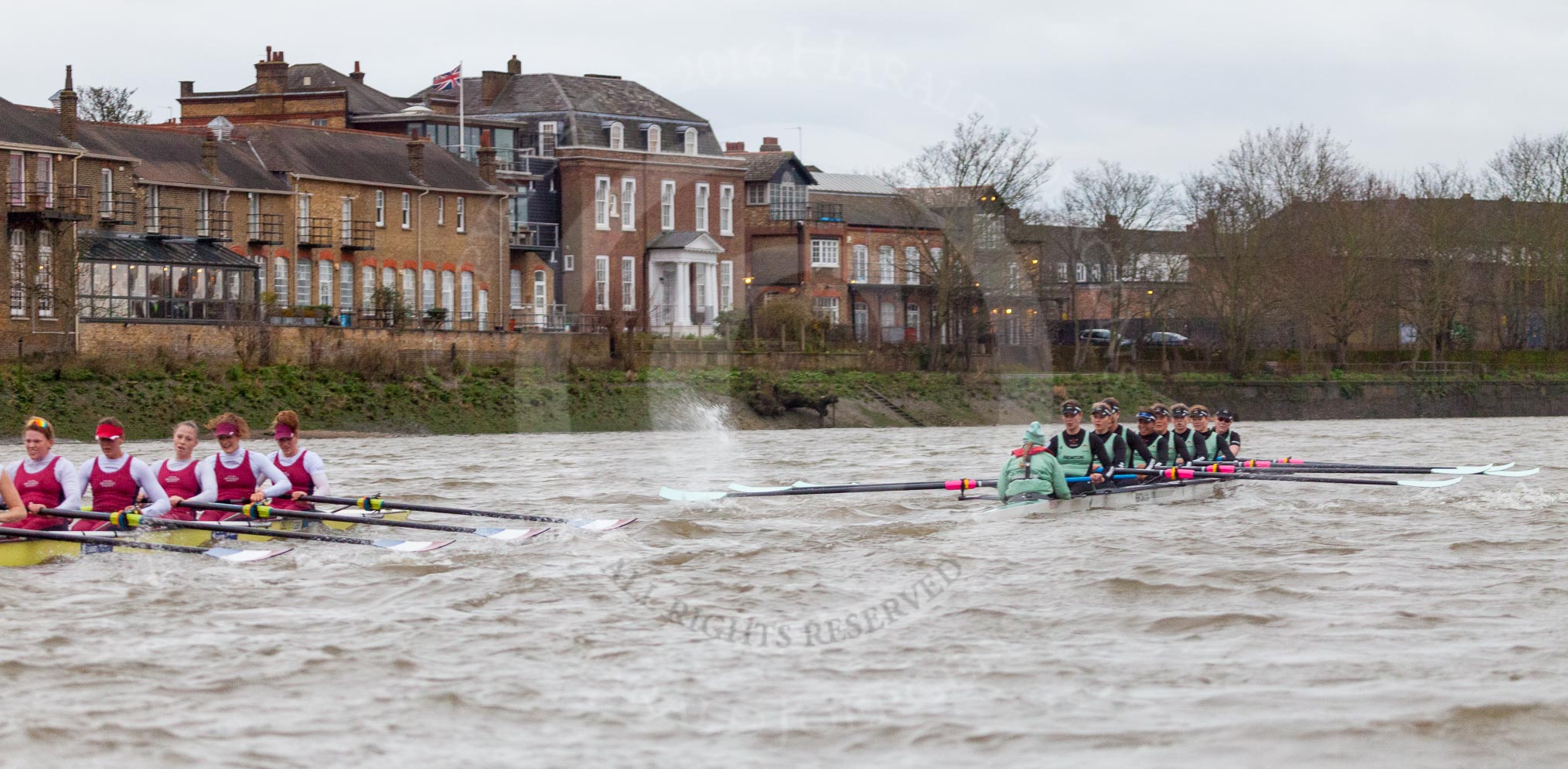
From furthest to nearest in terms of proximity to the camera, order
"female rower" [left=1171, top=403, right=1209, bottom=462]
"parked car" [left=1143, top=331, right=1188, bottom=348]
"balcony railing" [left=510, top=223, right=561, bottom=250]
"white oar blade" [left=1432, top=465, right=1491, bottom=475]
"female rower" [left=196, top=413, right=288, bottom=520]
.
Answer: "parked car" [left=1143, top=331, right=1188, bottom=348]
"balcony railing" [left=510, top=223, right=561, bottom=250]
"white oar blade" [left=1432, top=465, right=1491, bottom=475]
"female rower" [left=1171, top=403, right=1209, bottom=462]
"female rower" [left=196, top=413, right=288, bottom=520]

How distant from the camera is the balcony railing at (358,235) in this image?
194ft

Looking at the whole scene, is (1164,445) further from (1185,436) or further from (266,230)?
(266,230)

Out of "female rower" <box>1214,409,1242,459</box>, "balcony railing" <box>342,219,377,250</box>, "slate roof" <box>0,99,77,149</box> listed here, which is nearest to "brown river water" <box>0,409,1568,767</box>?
"female rower" <box>1214,409,1242,459</box>

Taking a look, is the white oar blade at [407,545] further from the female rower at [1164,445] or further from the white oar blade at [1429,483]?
the white oar blade at [1429,483]

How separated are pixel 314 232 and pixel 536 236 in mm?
11285

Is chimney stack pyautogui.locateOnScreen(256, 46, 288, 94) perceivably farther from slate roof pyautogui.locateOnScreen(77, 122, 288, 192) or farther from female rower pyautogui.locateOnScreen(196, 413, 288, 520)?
female rower pyautogui.locateOnScreen(196, 413, 288, 520)

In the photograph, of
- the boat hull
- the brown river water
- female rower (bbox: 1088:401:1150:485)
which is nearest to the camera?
the brown river water

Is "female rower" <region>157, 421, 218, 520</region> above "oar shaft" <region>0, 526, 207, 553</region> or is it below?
above

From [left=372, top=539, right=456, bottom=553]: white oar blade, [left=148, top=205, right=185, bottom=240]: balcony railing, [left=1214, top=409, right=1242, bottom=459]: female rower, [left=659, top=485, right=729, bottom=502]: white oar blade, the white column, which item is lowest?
[left=372, top=539, right=456, bottom=553]: white oar blade

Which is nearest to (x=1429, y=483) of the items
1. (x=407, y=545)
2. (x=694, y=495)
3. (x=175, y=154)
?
(x=694, y=495)

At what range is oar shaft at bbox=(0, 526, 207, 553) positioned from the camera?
53.2ft

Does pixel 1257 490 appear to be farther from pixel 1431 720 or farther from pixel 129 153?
pixel 129 153

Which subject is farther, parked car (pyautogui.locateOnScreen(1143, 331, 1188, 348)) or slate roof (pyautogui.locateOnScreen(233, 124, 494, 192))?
parked car (pyautogui.locateOnScreen(1143, 331, 1188, 348))

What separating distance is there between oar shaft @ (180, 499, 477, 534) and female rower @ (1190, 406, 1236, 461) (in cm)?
1119
